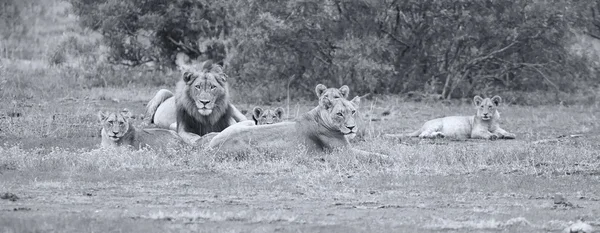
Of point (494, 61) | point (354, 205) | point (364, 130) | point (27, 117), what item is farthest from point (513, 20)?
point (354, 205)

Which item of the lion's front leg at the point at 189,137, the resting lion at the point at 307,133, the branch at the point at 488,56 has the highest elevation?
the branch at the point at 488,56

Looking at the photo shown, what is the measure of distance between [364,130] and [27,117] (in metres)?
5.18

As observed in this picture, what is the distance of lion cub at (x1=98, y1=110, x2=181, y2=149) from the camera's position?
464 inches

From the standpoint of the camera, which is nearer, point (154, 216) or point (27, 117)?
point (154, 216)

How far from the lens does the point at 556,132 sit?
1555 centimetres

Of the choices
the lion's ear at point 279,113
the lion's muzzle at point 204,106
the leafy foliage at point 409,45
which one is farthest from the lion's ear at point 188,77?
the leafy foliage at point 409,45

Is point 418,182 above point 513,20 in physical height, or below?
below

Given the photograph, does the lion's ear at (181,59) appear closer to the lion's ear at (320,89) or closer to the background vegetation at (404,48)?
the background vegetation at (404,48)

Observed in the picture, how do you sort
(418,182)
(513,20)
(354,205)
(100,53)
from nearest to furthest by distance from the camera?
(354,205), (418,182), (513,20), (100,53)

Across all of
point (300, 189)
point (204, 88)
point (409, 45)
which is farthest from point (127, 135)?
point (409, 45)

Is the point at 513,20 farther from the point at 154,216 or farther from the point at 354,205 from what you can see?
the point at 154,216

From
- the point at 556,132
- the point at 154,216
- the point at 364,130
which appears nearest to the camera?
the point at 154,216

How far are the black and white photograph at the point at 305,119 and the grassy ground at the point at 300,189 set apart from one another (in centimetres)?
3

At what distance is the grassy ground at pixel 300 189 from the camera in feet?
24.1
